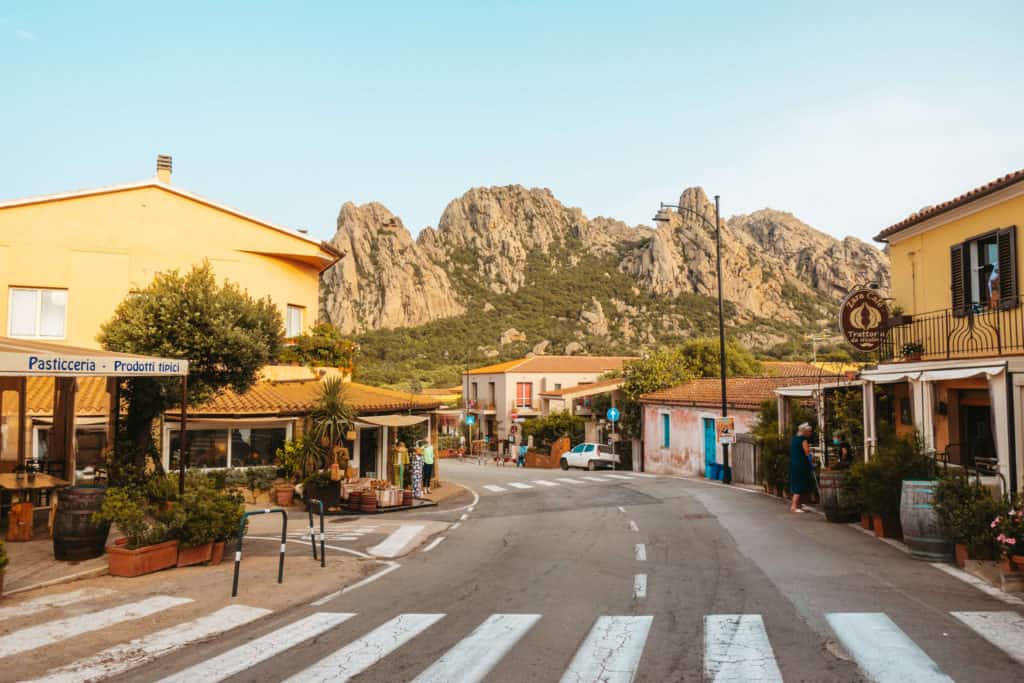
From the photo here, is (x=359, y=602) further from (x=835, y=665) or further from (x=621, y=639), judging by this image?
(x=835, y=665)

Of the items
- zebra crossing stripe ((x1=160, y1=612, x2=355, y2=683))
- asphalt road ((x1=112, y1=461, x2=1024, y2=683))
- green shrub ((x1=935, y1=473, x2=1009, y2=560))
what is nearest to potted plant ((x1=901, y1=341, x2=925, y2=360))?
asphalt road ((x1=112, y1=461, x2=1024, y2=683))

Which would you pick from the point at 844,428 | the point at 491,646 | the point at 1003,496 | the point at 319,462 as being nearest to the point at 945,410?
the point at 844,428

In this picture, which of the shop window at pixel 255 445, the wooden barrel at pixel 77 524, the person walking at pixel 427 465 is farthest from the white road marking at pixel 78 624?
the person walking at pixel 427 465

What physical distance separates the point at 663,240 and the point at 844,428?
101 metres

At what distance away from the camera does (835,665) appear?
6000 millimetres

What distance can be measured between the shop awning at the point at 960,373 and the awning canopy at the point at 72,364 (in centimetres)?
1238

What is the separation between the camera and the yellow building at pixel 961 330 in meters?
11.3

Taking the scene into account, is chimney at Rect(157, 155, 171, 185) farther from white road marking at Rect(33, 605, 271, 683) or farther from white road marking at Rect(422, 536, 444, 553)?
white road marking at Rect(33, 605, 271, 683)

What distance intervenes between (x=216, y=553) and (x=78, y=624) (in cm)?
340

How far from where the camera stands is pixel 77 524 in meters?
10.6

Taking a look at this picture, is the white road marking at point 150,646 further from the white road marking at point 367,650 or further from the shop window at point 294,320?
the shop window at point 294,320

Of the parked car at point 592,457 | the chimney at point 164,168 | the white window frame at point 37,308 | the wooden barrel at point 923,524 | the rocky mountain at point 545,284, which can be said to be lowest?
the parked car at point 592,457

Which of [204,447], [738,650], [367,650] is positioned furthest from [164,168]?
[738,650]

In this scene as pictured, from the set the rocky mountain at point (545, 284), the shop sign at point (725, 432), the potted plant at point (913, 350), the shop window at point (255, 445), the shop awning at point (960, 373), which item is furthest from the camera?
the rocky mountain at point (545, 284)
